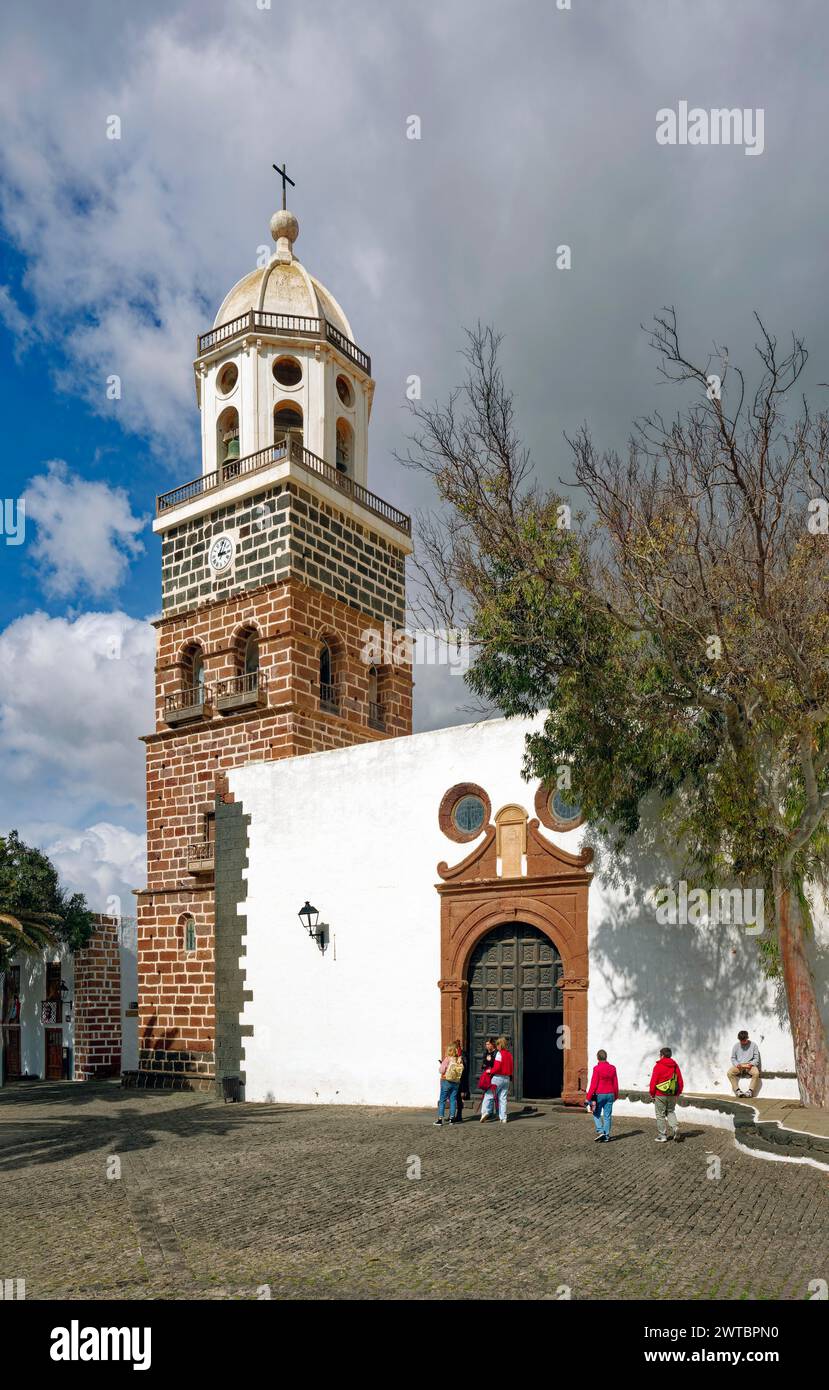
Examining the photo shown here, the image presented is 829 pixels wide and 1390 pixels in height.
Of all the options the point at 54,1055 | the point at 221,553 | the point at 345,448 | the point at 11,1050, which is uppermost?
the point at 345,448

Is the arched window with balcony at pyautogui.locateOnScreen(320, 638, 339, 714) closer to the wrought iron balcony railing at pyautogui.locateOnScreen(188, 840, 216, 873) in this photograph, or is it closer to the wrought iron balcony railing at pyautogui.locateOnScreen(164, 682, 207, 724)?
the wrought iron balcony railing at pyautogui.locateOnScreen(164, 682, 207, 724)

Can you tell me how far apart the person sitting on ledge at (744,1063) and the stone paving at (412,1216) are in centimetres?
117

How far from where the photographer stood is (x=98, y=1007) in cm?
2758

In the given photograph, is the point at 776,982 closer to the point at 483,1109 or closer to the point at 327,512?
the point at 483,1109

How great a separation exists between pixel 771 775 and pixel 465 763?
5.15 meters

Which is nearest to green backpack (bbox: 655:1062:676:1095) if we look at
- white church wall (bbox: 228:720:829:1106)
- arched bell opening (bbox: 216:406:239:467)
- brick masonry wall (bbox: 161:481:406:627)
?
white church wall (bbox: 228:720:829:1106)

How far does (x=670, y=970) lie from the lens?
14312 millimetres

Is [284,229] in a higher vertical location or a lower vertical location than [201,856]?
higher

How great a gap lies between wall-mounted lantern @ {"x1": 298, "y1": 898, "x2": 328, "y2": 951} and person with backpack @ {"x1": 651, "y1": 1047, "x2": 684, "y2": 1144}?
7335mm

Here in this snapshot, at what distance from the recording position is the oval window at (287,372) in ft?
76.6

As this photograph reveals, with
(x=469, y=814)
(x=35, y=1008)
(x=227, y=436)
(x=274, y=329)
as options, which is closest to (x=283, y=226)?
(x=274, y=329)

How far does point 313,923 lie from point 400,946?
1.78 m

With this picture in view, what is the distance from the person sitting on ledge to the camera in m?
13.2

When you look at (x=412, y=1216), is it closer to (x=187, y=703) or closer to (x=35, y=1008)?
(x=187, y=703)
